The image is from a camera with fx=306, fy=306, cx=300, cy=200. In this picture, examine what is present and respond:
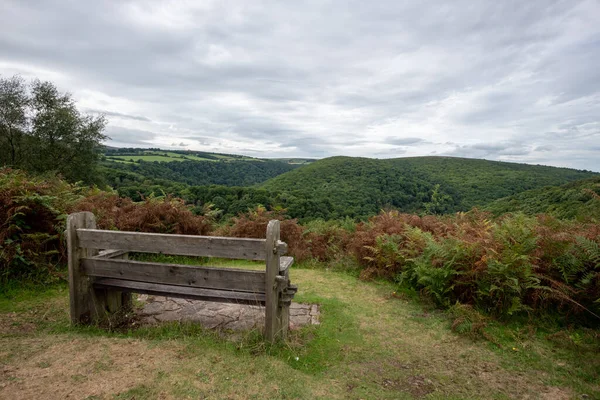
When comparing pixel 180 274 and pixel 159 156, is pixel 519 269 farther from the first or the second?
pixel 159 156

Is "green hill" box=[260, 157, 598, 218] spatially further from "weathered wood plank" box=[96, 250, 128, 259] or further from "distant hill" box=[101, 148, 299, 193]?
"weathered wood plank" box=[96, 250, 128, 259]

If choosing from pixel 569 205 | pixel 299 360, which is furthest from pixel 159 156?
pixel 299 360

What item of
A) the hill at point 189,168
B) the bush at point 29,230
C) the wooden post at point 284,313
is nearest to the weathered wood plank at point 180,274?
the wooden post at point 284,313

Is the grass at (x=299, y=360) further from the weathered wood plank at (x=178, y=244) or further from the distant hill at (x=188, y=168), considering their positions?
the distant hill at (x=188, y=168)

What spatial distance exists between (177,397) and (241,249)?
1571 millimetres

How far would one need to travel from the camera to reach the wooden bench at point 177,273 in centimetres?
373

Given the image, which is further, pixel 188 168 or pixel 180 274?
pixel 188 168

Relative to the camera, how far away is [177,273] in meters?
3.94

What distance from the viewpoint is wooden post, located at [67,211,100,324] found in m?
4.08

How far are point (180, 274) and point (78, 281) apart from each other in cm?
148

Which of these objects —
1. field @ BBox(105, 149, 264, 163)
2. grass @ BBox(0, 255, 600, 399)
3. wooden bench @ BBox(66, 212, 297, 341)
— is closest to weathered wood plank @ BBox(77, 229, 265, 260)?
wooden bench @ BBox(66, 212, 297, 341)

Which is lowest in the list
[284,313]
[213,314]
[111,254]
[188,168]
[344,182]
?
[213,314]

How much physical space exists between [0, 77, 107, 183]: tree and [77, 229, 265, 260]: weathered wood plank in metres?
23.6

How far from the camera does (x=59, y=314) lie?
15.5 feet
